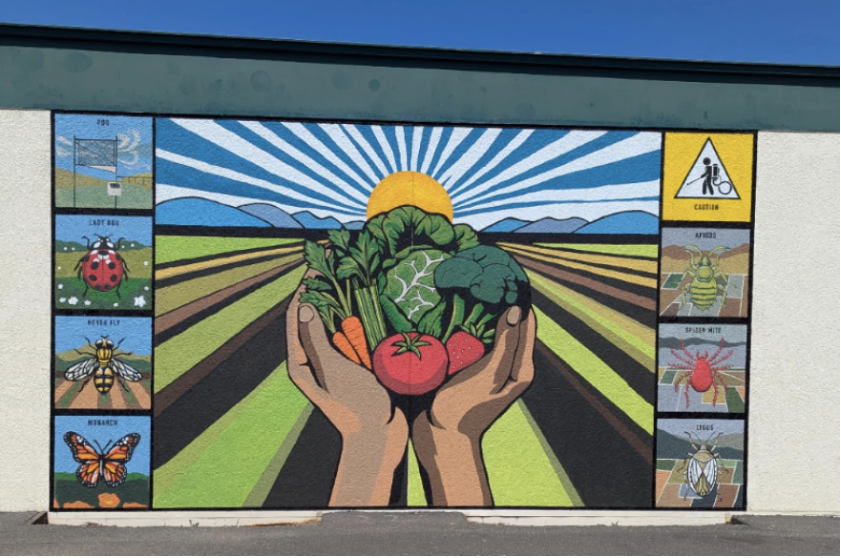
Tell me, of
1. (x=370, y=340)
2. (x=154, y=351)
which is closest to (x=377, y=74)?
(x=370, y=340)

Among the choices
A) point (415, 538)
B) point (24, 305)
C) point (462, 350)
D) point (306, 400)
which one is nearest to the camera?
point (415, 538)

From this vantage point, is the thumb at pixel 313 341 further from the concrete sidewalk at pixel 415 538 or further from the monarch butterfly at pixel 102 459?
the monarch butterfly at pixel 102 459

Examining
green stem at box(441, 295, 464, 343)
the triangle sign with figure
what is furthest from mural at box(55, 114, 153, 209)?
the triangle sign with figure

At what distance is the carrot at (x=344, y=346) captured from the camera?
5.87 meters

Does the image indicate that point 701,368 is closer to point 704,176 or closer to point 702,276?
point 702,276

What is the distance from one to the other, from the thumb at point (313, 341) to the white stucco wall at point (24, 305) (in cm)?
235

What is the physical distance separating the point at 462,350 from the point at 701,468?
2674 mm

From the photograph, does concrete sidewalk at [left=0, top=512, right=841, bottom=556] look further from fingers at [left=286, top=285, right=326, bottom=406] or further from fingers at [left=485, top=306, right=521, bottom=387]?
fingers at [left=485, top=306, right=521, bottom=387]

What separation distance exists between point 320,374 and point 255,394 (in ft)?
2.11

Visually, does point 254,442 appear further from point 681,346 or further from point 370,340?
point 681,346

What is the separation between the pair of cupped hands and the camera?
5852 mm

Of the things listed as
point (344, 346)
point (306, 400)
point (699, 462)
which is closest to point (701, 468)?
point (699, 462)

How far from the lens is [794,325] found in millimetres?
6082

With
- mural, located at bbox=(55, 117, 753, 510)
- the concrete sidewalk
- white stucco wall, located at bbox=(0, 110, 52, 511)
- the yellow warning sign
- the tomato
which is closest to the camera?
the concrete sidewalk
